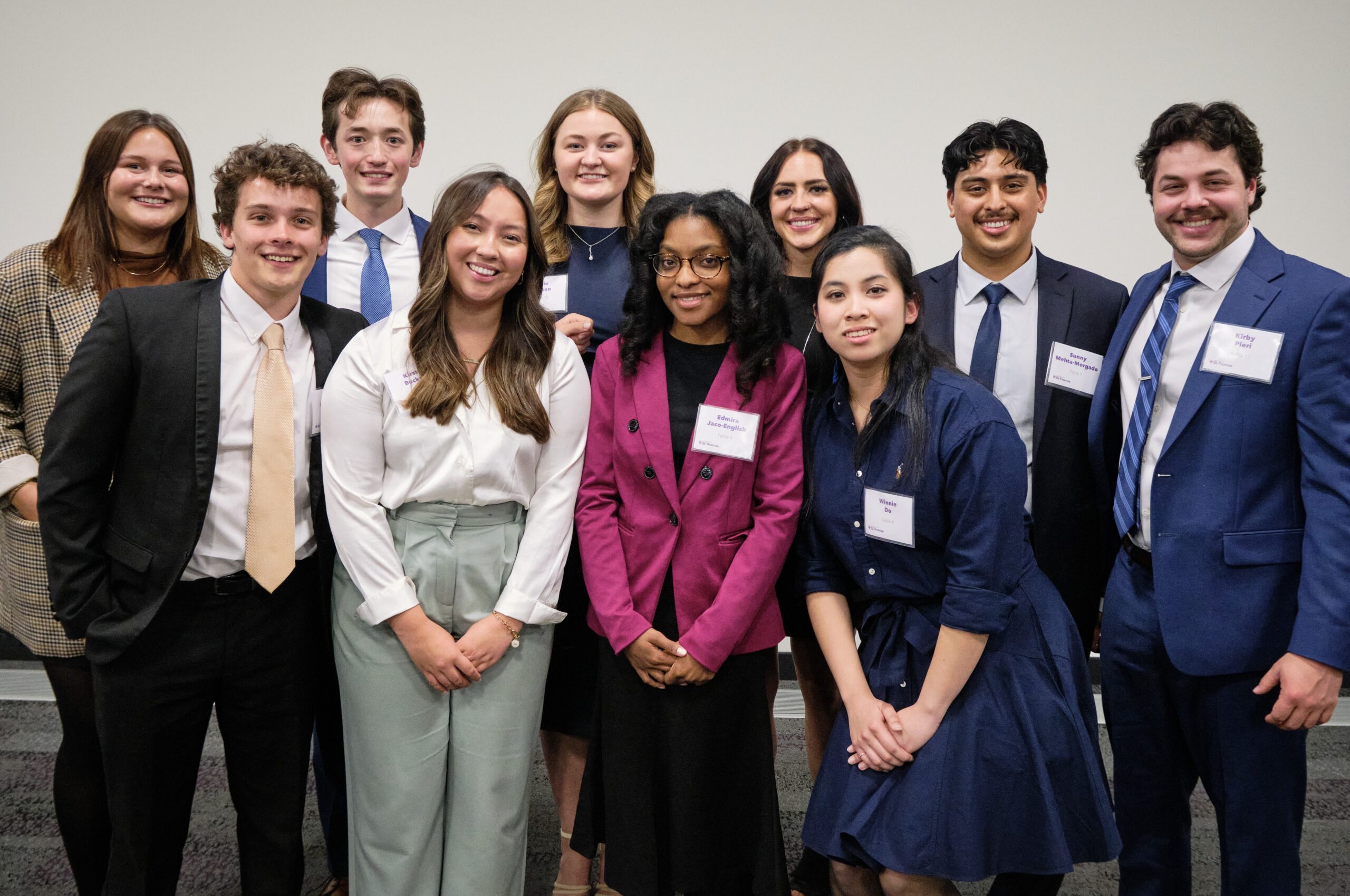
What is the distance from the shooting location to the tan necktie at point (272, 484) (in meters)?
1.87

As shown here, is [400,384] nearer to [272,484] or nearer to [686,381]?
[272,484]

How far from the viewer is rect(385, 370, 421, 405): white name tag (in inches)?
72.9

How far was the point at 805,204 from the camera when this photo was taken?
2506mm

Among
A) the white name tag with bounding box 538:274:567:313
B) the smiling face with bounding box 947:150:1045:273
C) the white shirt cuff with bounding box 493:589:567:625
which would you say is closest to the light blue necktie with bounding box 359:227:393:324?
the white name tag with bounding box 538:274:567:313

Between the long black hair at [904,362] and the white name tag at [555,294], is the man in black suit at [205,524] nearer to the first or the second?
the white name tag at [555,294]

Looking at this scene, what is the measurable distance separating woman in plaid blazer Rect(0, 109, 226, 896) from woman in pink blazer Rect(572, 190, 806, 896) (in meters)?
1.25

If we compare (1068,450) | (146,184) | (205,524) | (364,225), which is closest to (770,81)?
(364,225)

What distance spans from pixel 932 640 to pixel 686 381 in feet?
2.57

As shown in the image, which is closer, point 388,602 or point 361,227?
point 388,602

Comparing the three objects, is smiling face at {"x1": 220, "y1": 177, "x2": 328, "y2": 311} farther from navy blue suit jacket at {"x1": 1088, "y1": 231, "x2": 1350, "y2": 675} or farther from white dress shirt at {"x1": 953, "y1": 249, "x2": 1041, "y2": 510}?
navy blue suit jacket at {"x1": 1088, "y1": 231, "x2": 1350, "y2": 675}

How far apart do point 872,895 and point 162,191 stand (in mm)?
2424

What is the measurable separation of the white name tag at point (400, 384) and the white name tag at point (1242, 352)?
5.59 ft

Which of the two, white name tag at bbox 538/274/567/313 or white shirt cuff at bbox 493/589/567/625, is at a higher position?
white name tag at bbox 538/274/567/313

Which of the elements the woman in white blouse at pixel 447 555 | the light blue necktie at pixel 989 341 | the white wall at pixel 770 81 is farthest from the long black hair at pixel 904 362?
the white wall at pixel 770 81
